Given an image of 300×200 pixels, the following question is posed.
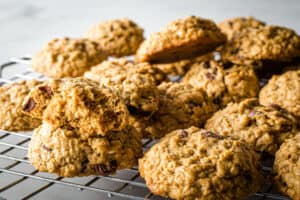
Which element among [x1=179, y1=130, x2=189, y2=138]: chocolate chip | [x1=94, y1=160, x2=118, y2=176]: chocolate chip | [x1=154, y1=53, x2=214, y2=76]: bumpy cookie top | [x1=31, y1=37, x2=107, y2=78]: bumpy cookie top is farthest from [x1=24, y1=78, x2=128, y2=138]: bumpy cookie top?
[x1=154, y1=53, x2=214, y2=76]: bumpy cookie top

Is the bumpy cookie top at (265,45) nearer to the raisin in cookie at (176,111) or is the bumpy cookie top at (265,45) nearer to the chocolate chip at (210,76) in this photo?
the chocolate chip at (210,76)

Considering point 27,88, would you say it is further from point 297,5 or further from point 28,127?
point 297,5

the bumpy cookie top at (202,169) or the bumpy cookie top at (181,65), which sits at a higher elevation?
the bumpy cookie top at (181,65)

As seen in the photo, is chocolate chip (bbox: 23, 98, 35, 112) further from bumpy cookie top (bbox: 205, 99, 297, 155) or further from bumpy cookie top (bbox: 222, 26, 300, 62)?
bumpy cookie top (bbox: 222, 26, 300, 62)

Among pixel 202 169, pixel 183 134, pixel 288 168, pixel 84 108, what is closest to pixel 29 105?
pixel 84 108

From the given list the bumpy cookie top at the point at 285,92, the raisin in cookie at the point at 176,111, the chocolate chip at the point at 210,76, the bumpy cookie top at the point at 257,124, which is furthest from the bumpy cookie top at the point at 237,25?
the bumpy cookie top at the point at 257,124

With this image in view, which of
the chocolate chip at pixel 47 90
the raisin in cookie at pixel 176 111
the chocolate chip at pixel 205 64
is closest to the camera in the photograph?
the chocolate chip at pixel 47 90

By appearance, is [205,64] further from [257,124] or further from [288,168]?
[288,168]
